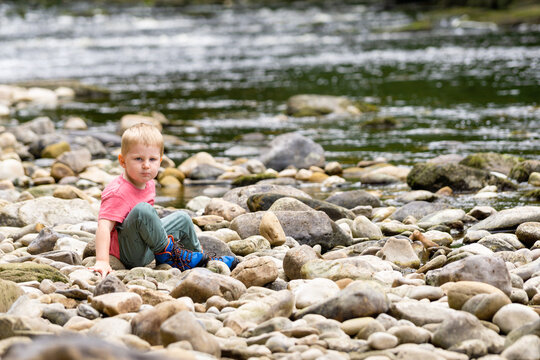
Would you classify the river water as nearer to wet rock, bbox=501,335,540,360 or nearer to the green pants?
the green pants

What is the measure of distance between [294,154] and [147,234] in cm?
447

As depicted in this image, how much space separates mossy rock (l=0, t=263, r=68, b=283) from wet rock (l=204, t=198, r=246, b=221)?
2.13m

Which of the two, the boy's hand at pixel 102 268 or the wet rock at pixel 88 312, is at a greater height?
the wet rock at pixel 88 312

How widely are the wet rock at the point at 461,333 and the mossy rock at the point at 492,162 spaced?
194 inches

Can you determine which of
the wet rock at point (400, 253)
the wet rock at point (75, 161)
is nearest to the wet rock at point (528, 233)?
the wet rock at point (400, 253)

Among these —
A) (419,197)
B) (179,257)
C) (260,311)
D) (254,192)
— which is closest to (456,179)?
(419,197)

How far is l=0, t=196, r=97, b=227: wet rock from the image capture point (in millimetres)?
6223

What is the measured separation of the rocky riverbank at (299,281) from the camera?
10.8 feet

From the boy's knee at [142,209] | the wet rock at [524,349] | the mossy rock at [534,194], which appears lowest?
the mossy rock at [534,194]

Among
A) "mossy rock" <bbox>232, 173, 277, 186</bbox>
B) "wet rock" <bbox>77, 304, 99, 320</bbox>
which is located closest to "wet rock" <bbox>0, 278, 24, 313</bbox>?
"wet rock" <bbox>77, 304, 99, 320</bbox>

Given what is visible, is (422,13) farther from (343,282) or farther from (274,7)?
(343,282)

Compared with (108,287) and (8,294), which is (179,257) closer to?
(108,287)

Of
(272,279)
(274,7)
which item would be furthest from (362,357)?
(274,7)

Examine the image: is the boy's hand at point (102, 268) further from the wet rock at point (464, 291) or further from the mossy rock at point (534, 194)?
the mossy rock at point (534, 194)
